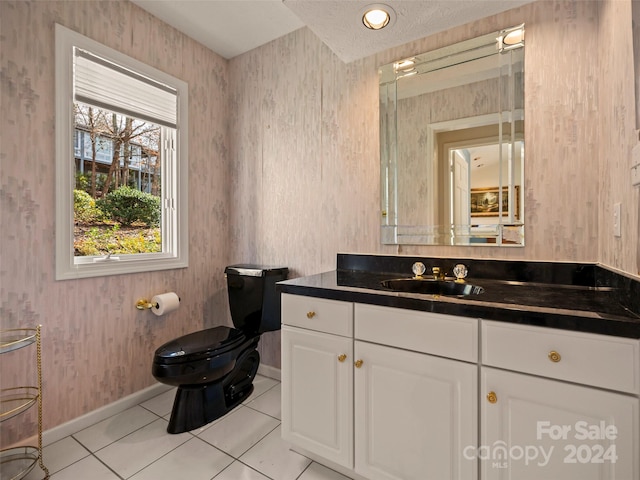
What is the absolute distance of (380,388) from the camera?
116 cm

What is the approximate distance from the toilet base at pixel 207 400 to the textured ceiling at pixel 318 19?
6.20ft

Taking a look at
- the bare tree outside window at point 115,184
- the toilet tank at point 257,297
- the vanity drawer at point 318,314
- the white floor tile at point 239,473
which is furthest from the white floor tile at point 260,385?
the bare tree outside window at point 115,184

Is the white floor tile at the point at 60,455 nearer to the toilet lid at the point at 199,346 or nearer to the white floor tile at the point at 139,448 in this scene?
the white floor tile at the point at 139,448

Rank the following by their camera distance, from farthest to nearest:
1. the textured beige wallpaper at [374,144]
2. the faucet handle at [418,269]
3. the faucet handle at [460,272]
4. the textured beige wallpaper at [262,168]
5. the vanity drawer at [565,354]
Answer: the faucet handle at [418,269], the faucet handle at [460,272], the textured beige wallpaper at [262,168], the textured beige wallpaper at [374,144], the vanity drawer at [565,354]

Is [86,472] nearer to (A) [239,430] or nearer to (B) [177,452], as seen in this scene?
(B) [177,452]

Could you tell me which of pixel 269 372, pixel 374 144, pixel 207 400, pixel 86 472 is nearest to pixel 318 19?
pixel 374 144

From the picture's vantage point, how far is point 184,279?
2158mm

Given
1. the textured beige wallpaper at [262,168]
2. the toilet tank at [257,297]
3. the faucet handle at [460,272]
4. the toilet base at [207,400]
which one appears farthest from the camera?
the toilet tank at [257,297]

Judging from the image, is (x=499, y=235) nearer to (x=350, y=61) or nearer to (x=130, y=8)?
(x=350, y=61)

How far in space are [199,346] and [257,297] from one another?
0.47 metres

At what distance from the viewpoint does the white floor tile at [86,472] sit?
1322mm

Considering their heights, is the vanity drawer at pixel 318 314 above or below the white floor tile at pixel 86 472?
above

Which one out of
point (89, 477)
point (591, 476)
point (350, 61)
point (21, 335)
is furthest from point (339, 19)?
point (89, 477)

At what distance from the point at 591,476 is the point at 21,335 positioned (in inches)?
88.0
